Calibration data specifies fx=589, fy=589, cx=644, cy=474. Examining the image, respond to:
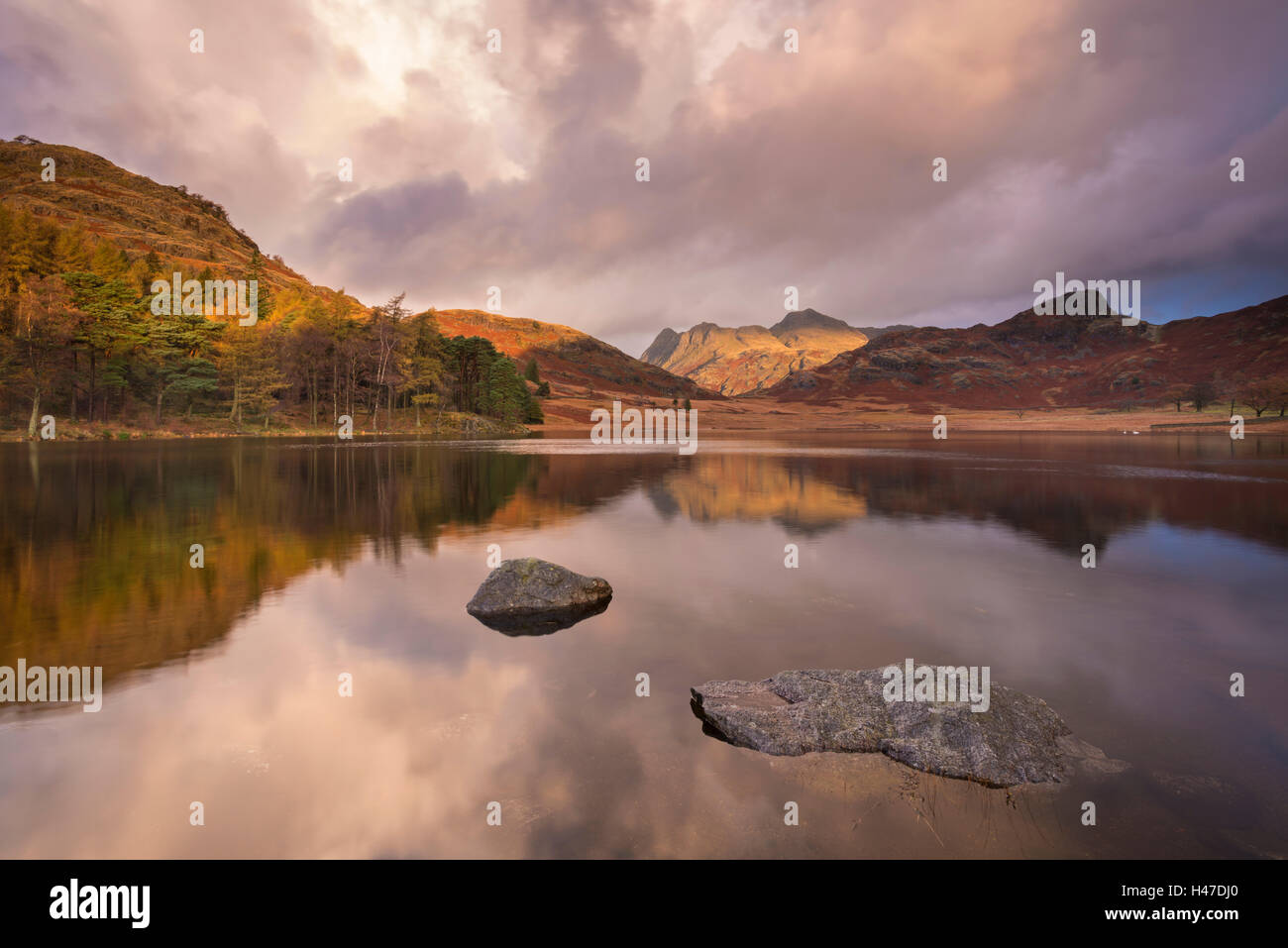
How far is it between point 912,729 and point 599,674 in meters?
4.32

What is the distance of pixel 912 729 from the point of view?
6855 mm

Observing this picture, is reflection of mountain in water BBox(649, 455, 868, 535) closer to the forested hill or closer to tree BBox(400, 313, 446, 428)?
tree BBox(400, 313, 446, 428)

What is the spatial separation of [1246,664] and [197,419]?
3947 inches

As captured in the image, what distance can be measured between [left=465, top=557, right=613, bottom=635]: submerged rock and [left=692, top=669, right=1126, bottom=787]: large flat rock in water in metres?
4.66

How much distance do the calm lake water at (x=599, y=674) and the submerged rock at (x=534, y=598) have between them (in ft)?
1.83

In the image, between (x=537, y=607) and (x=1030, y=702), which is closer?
(x=1030, y=702)

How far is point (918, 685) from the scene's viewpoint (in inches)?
296

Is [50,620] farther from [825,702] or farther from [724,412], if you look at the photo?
[724,412]

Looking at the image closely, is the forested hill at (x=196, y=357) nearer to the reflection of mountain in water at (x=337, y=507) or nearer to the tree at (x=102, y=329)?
the tree at (x=102, y=329)

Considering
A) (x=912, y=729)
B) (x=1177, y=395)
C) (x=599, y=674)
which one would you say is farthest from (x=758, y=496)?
(x=1177, y=395)

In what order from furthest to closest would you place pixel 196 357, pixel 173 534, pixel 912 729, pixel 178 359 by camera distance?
pixel 196 357 → pixel 178 359 → pixel 173 534 → pixel 912 729

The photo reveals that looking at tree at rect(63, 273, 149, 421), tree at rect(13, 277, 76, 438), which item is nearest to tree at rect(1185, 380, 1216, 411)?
tree at rect(63, 273, 149, 421)

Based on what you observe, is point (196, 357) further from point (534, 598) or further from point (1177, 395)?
point (1177, 395)

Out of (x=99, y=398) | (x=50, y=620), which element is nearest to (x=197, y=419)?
(x=99, y=398)
